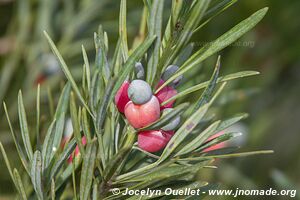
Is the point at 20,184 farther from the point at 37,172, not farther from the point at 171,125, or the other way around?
the point at 171,125

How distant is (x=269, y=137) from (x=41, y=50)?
51 centimetres

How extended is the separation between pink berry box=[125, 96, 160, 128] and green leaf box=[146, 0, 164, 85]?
2cm

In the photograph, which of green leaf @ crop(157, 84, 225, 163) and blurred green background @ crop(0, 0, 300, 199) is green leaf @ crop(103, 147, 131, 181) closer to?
green leaf @ crop(157, 84, 225, 163)

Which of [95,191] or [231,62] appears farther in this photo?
[231,62]

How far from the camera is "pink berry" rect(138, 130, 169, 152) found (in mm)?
467

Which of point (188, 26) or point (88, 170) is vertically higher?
point (188, 26)

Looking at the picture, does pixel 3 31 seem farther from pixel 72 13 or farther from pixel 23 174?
pixel 23 174

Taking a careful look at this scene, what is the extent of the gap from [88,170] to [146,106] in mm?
68

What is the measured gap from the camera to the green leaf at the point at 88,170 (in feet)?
1.46

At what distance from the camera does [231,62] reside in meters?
0.99

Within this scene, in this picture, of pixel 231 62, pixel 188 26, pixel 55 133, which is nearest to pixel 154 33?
pixel 188 26

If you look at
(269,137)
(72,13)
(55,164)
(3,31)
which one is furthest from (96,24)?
(55,164)

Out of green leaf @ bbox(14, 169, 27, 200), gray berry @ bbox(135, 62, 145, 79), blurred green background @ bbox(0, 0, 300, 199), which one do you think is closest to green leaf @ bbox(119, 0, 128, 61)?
gray berry @ bbox(135, 62, 145, 79)

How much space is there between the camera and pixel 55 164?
492 mm
